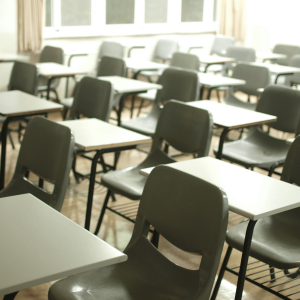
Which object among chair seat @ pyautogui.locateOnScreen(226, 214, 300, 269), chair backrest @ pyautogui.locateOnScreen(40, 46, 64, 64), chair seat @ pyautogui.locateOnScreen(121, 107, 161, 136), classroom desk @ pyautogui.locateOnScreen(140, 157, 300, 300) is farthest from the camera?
chair backrest @ pyautogui.locateOnScreen(40, 46, 64, 64)

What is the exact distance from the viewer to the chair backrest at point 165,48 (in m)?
7.44

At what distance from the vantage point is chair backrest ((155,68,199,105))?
402 cm

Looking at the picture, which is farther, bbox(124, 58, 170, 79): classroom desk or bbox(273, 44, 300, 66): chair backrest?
bbox(273, 44, 300, 66): chair backrest

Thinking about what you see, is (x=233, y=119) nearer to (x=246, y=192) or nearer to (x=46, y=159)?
(x=246, y=192)

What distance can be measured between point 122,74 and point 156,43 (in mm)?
2921

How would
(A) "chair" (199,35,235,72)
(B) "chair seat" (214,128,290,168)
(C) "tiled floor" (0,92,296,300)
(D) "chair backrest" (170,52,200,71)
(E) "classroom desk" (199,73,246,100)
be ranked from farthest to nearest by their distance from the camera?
(A) "chair" (199,35,235,72) → (D) "chair backrest" (170,52,200,71) → (E) "classroom desk" (199,73,246,100) → (B) "chair seat" (214,128,290,168) → (C) "tiled floor" (0,92,296,300)

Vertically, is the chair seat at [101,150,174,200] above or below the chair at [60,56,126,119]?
below

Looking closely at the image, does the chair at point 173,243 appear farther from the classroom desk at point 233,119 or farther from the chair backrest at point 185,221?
the classroom desk at point 233,119

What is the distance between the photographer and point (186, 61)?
559 cm

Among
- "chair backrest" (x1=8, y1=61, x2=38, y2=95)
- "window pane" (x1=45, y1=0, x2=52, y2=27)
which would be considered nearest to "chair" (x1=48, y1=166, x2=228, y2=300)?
"chair backrest" (x1=8, y1=61, x2=38, y2=95)

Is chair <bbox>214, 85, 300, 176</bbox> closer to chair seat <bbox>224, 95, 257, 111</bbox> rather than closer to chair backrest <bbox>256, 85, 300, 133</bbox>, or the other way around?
chair backrest <bbox>256, 85, 300, 133</bbox>

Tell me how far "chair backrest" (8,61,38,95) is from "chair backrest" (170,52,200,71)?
202 centimetres

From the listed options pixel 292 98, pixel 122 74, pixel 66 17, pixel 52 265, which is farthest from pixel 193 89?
pixel 66 17

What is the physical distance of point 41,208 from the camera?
5.41 feet
